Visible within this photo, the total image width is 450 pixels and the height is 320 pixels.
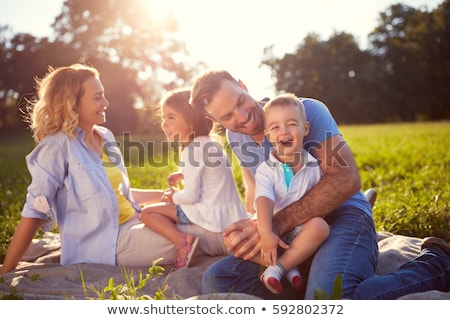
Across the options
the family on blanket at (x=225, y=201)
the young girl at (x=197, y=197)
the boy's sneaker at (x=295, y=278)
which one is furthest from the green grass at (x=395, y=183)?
the boy's sneaker at (x=295, y=278)

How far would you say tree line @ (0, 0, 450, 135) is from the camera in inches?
147

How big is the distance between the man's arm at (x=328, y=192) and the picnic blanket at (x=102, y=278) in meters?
0.50

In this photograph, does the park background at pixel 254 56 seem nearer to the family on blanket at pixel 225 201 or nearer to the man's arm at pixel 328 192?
the family on blanket at pixel 225 201

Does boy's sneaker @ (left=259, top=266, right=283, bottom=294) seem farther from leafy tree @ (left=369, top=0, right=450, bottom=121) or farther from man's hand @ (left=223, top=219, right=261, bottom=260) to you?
leafy tree @ (left=369, top=0, right=450, bottom=121)

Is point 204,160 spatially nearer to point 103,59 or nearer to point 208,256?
point 208,256

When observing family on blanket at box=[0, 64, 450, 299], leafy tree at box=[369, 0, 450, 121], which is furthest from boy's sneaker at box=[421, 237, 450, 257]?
leafy tree at box=[369, 0, 450, 121]

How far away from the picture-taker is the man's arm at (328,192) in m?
2.48

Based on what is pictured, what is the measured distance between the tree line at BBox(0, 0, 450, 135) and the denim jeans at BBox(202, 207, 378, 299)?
5.35 ft

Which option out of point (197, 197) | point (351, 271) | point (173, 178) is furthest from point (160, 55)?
point (351, 271)

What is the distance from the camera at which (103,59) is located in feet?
15.0

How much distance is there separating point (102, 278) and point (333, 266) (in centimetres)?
136

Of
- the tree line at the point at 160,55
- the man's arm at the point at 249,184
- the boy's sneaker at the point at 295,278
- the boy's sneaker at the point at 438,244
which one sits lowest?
the boy's sneaker at the point at 295,278
